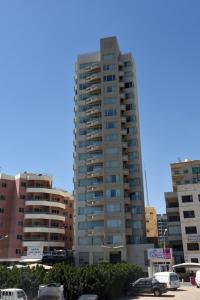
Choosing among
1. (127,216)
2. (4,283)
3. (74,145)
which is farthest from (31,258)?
(4,283)

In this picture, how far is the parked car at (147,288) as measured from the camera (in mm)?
45125

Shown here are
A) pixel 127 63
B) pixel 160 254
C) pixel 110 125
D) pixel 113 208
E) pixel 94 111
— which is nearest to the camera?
pixel 160 254

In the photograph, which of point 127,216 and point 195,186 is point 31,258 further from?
point 195,186

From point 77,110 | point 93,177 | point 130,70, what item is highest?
point 130,70

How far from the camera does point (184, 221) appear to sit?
7862cm

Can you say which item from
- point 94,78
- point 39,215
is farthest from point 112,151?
point 39,215

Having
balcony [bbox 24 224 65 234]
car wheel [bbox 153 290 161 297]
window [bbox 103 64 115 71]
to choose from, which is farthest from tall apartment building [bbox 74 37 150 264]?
car wheel [bbox 153 290 161 297]

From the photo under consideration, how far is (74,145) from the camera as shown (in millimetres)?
93125

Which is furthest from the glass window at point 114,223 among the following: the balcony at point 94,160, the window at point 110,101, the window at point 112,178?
the window at point 110,101

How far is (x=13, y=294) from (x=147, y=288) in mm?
19435

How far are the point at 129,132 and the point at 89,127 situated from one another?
412 inches

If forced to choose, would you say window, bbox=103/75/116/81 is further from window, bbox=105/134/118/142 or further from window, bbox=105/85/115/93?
window, bbox=105/134/118/142

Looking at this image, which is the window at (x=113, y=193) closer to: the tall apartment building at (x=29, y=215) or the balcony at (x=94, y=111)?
the tall apartment building at (x=29, y=215)

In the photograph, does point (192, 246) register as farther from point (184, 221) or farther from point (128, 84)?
point (128, 84)
